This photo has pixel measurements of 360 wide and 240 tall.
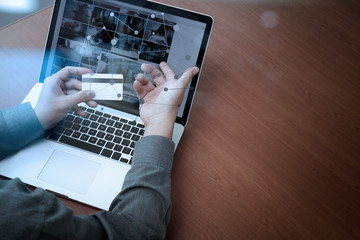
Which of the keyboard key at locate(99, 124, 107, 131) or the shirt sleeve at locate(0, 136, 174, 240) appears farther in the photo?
the keyboard key at locate(99, 124, 107, 131)

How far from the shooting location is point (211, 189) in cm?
58

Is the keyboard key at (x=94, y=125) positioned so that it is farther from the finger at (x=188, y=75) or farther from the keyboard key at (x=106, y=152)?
the finger at (x=188, y=75)

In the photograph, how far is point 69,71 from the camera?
608mm

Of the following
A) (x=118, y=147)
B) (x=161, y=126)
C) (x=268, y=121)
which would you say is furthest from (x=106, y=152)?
(x=268, y=121)

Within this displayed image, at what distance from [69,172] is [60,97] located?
17cm

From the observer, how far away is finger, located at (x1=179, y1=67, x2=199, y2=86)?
22.8 inches

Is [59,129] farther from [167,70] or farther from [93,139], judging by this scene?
[167,70]

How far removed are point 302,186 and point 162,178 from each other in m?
0.31

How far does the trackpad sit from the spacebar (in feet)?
0.08

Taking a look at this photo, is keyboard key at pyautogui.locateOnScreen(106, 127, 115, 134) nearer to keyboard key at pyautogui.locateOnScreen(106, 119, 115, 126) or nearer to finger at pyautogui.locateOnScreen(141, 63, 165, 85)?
keyboard key at pyautogui.locateOnScreen(106, 119, 115, 126)

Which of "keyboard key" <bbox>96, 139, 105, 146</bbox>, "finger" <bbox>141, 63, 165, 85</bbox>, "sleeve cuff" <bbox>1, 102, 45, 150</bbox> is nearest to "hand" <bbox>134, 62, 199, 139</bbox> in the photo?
"finger" <bbox>141, 63, 165, 85</bbox>

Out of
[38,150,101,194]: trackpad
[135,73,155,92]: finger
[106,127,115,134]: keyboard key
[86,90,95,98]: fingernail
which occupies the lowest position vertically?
[38,150,101,194]: trackpad

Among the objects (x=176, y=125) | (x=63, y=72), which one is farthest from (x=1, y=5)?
(x=176, y=125)

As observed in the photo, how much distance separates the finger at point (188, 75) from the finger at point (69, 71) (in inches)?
8.5
